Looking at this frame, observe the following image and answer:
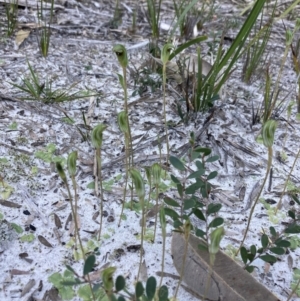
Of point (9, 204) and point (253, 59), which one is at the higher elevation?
point (253, 59)

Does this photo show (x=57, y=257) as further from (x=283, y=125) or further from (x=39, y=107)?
(x=283, y=125)

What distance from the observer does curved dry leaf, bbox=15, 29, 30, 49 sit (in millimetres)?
1704

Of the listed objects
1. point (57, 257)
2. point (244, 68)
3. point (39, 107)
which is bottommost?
point (57, 257)

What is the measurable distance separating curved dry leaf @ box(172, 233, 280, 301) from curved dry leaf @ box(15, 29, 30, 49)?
1155mm

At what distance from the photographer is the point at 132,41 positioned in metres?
1.87

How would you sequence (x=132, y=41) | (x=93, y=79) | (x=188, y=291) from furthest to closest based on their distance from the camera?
(x=132, y=41)
(x=93, y=79)
(x=188, y=291)

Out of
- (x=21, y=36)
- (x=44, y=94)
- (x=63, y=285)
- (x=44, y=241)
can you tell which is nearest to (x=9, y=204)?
→ (x=44, y=241)

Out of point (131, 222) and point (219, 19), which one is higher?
point (219, 19)

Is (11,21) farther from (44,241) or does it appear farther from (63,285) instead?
(63,285)

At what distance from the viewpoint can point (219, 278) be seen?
0.83 meters

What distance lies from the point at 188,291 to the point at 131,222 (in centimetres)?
22

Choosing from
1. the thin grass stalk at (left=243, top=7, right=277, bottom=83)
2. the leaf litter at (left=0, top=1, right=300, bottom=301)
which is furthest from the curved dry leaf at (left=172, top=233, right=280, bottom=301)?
the thin grass stalk at (left=243, top=7, right=277, bottom=83)

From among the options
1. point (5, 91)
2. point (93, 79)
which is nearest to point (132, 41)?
point (93, 79)

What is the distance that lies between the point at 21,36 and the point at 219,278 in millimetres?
1317
